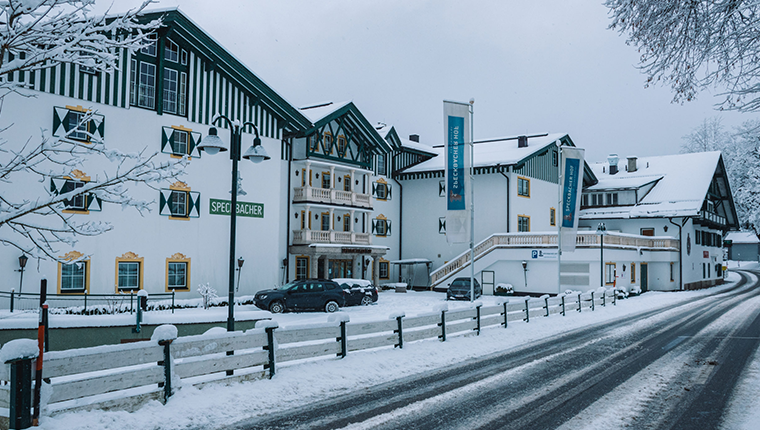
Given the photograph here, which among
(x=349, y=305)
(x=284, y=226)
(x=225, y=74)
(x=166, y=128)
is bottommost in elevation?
(x=349, y=305)

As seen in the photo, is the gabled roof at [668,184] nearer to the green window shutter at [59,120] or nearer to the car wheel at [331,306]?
the car wheel at [331,306]

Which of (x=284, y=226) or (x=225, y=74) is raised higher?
(x=225, y=74)

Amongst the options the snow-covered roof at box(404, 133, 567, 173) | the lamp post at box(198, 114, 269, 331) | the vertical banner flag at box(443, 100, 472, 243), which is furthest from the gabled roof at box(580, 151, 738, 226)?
the lamp post at box(198, 114, 269, 331)

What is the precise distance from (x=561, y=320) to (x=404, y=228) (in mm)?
23620

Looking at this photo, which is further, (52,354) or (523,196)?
(523,196)

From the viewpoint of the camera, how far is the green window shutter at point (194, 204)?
28.7 meters

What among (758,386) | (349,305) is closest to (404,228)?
(349,305)

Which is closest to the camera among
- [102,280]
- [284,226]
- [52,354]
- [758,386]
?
[52,354]

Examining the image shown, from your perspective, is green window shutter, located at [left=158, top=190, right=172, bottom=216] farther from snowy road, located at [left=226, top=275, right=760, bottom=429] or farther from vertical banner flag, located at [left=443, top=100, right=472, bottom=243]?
snowy road, located at [left=226, top=275, right=760, bottom=429]

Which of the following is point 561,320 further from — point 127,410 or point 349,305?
point 127,410

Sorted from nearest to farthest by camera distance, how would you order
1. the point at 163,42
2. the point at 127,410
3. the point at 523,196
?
the point at 127,410
the point at 163,42
the point at 523,196

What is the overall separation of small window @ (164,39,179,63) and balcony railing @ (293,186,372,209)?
1046 centimetres

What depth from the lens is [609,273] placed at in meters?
37.8

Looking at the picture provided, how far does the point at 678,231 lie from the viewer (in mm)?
45562
